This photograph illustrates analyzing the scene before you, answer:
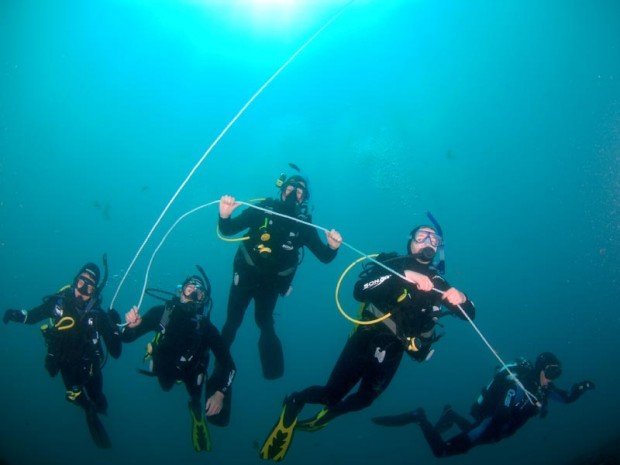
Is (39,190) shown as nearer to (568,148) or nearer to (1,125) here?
(1,125)

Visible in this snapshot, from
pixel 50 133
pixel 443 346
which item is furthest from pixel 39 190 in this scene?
pixel 443 346

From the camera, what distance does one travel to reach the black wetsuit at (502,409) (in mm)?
6473

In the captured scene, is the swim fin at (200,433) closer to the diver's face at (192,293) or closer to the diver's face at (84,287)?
the diver's face at (192,293)

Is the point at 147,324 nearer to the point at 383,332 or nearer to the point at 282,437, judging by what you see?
the point at 282,437

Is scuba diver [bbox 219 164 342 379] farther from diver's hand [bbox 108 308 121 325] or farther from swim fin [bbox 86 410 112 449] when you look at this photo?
swim fin [bbox 86 410 112 449]

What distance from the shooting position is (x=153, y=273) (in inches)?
1779

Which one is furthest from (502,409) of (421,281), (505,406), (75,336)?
(75,336)

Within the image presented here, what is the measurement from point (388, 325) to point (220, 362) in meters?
2.79

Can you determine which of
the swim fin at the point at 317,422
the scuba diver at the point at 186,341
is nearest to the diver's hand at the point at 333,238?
the scuba diver at the point at 186,341

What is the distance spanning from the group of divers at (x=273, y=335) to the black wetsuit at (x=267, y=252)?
2cm

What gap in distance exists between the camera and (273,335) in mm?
7645

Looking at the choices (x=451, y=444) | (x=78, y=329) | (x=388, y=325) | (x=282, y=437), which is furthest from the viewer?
(x=451, y=444)

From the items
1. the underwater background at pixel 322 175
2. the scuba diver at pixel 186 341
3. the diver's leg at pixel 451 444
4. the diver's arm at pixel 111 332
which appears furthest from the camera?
the underwater background at pixel 322 175

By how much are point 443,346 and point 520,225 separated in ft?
120
